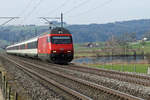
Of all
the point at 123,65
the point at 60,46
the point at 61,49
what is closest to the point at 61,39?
the point at 60,46

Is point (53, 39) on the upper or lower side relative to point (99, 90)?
upper

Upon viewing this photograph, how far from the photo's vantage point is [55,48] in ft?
92.6

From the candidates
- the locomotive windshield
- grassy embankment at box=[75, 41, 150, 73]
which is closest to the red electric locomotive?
the locomotive windshield

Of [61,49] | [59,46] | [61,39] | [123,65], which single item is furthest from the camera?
[123,65]

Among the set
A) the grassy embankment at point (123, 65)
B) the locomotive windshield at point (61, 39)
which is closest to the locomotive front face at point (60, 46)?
the locomotive windshield at point (61, 39)

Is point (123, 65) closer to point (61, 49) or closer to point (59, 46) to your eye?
point (61, 49)

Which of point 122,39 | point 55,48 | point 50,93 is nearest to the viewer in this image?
point 50,93

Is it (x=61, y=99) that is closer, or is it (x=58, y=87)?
(x=61, y=99)

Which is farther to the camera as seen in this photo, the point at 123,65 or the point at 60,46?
the point at 123,65

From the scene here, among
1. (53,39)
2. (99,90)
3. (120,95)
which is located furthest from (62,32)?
(120,95)

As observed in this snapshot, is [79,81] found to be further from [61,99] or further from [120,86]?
[61,99]

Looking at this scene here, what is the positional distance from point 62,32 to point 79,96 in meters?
19.4

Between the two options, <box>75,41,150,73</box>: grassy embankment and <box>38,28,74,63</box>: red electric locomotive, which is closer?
<box>38,28,74,63</box>: red electric locomotive

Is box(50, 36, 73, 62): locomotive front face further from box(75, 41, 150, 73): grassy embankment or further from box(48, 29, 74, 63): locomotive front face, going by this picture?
box(75, 41, 150, 73): grassy embankment
